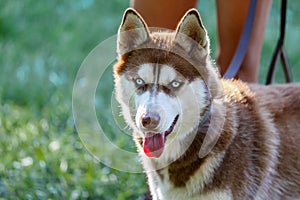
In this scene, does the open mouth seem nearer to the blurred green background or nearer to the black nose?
the black nose

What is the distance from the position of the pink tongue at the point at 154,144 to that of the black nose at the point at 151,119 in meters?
0.11

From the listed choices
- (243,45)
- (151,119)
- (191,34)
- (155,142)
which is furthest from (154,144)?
(243,45)

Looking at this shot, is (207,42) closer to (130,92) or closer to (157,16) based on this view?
(130,92)

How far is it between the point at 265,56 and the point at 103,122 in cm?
177

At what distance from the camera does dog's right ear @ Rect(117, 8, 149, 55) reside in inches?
123

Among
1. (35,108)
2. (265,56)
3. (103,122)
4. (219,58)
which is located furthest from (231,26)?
(265,56)

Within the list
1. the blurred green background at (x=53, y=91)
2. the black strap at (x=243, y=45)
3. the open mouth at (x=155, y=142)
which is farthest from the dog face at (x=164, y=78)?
the blurred green background at (x=53, y=91)

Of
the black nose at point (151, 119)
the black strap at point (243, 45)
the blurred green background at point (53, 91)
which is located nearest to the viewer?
the black nose at point (151, 119)

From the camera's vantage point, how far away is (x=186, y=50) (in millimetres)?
3109

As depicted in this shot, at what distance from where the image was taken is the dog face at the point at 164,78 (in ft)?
9.90

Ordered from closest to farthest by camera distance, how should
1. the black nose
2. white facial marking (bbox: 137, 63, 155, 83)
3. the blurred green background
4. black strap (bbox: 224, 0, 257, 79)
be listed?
1. the black nose
2. white facial marking (bbox: 137, 63, 155, 83)
3. black strap (bbox: 224, 0, 257, 79)
4. the blurred green background

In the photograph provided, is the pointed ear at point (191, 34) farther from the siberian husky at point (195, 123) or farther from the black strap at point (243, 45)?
the black strap at point (243, 45)

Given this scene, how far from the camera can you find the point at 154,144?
10.1 feet

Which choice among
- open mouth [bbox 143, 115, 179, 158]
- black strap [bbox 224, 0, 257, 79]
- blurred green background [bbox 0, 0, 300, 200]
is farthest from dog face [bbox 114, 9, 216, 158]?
blurred green background [bbox 0, 0, 300, 200]
